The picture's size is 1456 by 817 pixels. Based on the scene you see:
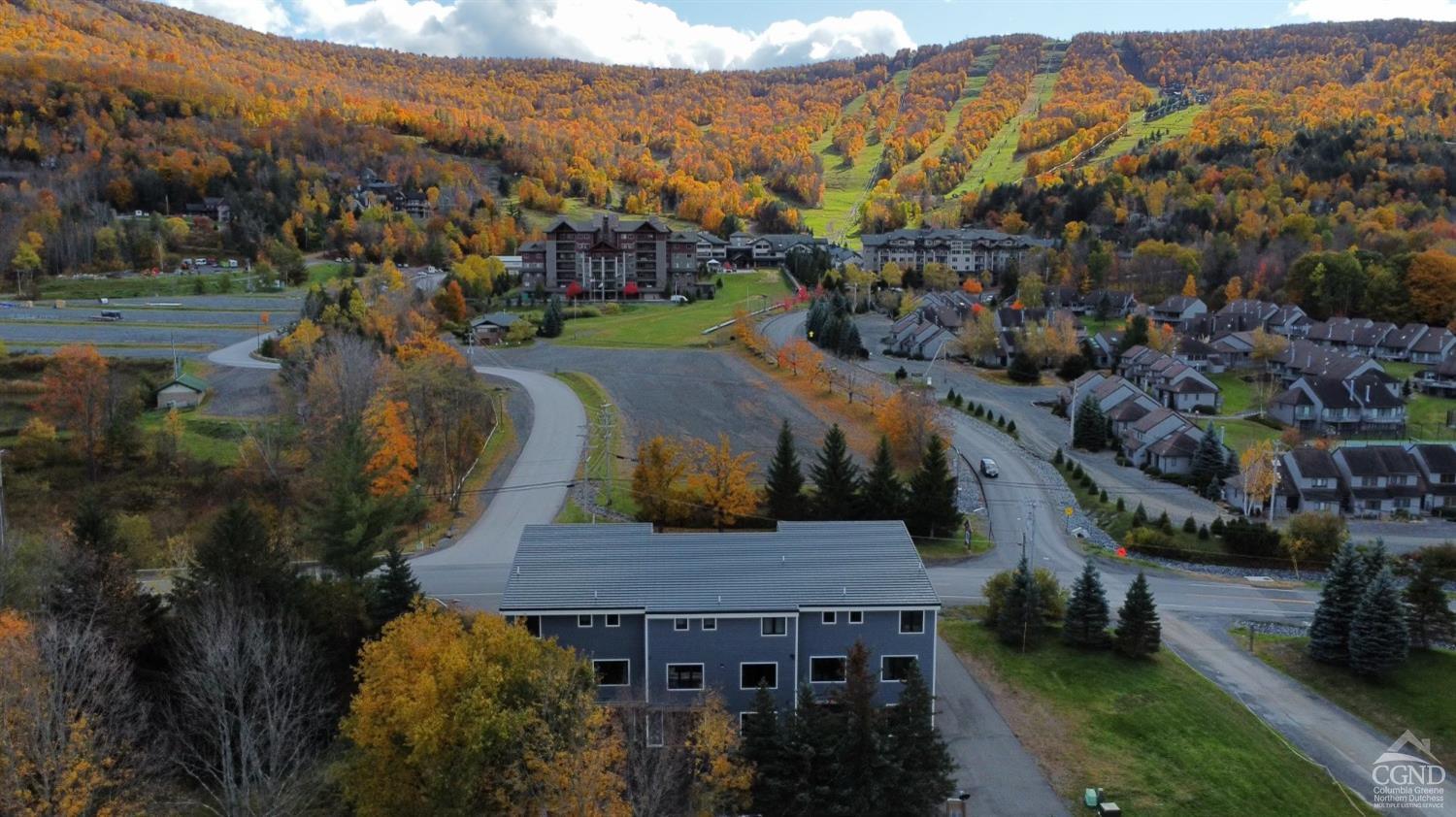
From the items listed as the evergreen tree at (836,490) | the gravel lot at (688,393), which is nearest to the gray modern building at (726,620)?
the evergreen tree at (836,490)

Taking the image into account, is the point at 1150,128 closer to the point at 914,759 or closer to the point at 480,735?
the point at 914,759

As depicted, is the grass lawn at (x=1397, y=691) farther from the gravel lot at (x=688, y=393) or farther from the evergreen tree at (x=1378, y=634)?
the gravel lot at (x=688, y=393)

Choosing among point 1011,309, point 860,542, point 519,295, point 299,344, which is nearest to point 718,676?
point 860,542

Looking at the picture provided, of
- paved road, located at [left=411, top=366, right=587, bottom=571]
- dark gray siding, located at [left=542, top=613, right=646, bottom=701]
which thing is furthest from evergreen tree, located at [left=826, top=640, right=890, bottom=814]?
paved road, located at [left=411, top=366, right=587, bottom=571]

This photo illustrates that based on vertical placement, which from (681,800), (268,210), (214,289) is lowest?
(681,800)

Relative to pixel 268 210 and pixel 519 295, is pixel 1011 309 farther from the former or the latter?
pixel 268 210
